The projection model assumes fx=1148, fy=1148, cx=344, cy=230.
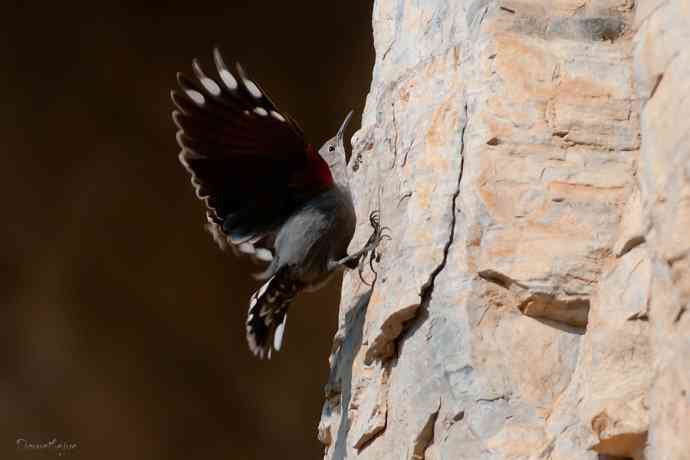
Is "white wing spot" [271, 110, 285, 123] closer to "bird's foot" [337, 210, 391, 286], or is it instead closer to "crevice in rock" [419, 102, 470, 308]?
"bird's foot" [337, 210, 391, 286]

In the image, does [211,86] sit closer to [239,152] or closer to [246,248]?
[239,152]

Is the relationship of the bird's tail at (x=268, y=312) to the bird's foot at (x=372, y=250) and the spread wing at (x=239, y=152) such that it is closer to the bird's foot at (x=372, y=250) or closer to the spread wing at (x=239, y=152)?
the spread wing at (x=239, y=152)

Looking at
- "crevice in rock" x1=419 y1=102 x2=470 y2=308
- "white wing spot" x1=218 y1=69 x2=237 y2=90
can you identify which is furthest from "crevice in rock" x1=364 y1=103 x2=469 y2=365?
"white wing spot" x1=218 y1=69 x2=237 y2=90

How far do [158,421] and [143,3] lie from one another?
217 cm

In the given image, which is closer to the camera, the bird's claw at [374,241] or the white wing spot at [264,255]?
the bird's claw at [374,241]

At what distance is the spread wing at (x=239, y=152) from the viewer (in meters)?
3.55

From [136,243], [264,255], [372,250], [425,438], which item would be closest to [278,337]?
[264,255]

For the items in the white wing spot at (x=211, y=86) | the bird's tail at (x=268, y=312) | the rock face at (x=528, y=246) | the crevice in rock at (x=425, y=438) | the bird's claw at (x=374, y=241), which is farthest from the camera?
the bird's tail at (x=268, y=312)

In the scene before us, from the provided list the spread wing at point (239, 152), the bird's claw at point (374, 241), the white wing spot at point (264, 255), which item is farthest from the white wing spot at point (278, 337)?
the bird's claw at point (374, 241)

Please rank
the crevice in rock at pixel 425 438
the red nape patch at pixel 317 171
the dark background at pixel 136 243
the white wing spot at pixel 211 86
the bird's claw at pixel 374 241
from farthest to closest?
the dark background at pixel 136 243 → the red nape patch at pixel 317 171 → the white wing spot at pixel 211 86 → the bird's claw at pixel 374 241 → the crevice in rock at pixel 425 438

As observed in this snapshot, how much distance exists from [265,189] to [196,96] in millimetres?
414

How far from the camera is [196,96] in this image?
3.54 meters

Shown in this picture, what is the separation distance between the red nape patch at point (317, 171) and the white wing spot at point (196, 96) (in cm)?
38

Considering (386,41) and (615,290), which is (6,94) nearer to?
(386,41)
